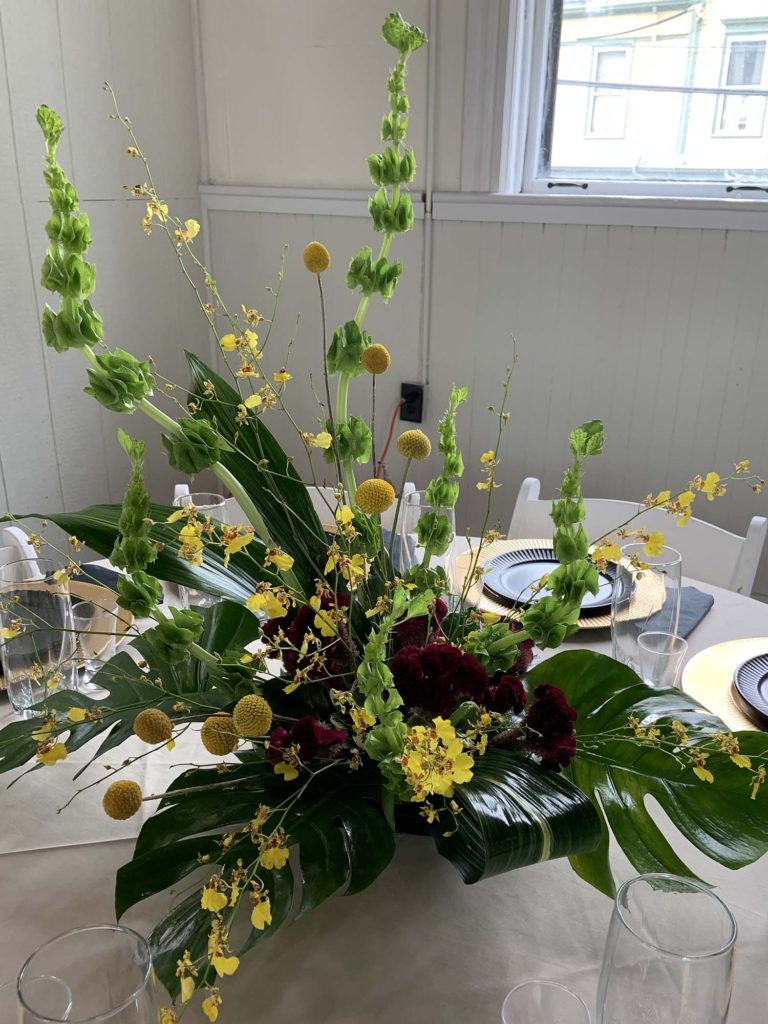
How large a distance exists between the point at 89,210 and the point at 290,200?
52 cm

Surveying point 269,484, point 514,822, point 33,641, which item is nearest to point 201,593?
point 33,641

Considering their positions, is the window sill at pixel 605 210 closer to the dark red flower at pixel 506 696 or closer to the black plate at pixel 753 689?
the black plate at pixel 753 689

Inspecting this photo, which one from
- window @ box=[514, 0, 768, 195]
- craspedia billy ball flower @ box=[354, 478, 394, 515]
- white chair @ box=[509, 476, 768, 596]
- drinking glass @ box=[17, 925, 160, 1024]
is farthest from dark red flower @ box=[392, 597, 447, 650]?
window @ box=[514, 0, 768, 195]

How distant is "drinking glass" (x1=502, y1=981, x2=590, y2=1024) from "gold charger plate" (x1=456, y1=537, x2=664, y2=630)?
0.27m

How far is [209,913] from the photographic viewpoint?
2.05 ft

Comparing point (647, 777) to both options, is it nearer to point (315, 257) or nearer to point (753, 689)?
point (753, 689)

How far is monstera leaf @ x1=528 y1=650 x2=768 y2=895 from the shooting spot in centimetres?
68

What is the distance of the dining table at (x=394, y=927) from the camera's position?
669mm

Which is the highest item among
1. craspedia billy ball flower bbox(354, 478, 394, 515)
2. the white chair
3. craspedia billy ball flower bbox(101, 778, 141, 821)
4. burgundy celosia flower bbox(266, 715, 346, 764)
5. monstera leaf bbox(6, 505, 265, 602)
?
craspedia billy ball flower bbox(354, 478, 394, 515)

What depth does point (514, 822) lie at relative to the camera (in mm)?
620

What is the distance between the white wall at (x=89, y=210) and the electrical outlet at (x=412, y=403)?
669mm

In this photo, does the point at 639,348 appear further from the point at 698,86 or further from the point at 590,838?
the point at 590,838

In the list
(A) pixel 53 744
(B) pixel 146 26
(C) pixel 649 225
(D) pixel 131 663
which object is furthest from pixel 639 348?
(A) pixel 53 744

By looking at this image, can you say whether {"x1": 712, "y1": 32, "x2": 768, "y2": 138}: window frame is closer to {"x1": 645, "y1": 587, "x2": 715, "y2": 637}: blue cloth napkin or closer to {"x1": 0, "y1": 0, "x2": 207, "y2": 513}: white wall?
{"x1": 645, "y1": 587, "x2": 715, "y2": 637}: blue cloth napkin
